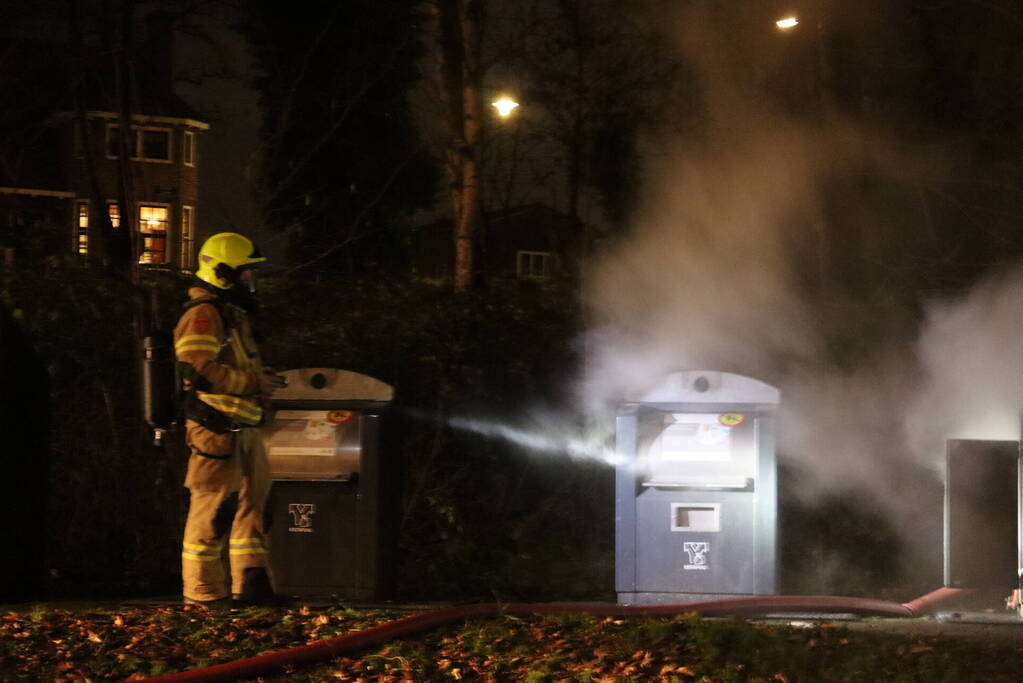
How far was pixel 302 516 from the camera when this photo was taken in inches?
298

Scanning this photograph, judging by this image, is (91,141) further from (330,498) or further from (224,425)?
(224,425)

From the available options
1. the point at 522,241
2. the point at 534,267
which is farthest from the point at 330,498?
the point at 534,267

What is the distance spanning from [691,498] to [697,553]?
32cm

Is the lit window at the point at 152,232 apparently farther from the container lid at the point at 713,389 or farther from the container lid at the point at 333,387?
the container lid at the point at 713,389

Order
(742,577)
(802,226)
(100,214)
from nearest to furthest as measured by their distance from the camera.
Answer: (742,577) → (100,214) → (802,226)

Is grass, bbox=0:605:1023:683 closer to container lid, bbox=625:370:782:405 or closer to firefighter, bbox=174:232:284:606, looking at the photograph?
firefighter, bbox=174:232:284:606

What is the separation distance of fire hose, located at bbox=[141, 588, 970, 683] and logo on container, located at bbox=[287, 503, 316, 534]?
1.26 m

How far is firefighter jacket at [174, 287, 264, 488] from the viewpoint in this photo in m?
6.61

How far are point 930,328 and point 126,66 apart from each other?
6994 mm

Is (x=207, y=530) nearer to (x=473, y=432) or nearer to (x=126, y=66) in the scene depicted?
(x=473, y=432)

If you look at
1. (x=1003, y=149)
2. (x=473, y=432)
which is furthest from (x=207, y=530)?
(x=1003, y=149)

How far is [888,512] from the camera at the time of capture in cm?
923

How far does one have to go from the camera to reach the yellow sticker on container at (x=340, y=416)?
24.9 feet

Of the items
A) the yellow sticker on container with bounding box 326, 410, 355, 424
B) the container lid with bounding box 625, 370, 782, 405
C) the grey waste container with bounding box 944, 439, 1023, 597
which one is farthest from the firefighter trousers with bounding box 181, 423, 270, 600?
the grey waste container with bounding box 944, 439, 1023, 597
